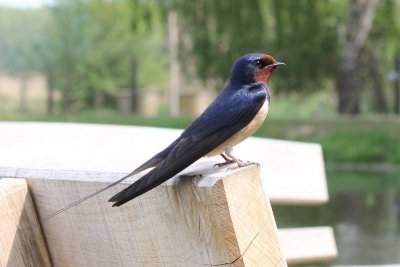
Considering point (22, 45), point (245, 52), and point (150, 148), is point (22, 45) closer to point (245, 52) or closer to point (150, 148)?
point (245, 52)

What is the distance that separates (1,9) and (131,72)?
1086 cm

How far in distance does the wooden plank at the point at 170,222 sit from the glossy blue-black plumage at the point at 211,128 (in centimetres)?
3

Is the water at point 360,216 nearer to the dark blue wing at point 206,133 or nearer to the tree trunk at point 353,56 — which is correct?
the tree trunk at point 353,56

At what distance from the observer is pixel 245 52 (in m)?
25.0

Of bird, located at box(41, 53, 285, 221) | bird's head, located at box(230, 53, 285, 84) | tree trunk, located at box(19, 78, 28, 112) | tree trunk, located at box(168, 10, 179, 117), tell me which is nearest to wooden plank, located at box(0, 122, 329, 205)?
bird's head, located at box(230, 53, 285, 84)

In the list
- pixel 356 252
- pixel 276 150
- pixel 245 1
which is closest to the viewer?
pixel 276 150

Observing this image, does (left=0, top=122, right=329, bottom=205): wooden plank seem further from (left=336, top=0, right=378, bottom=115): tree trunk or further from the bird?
(left=336, top=0, right=378, bottom=115): tree trunk

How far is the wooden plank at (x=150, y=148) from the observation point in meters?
2.77

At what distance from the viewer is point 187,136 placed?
4.79ft

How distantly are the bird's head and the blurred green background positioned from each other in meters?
7.18

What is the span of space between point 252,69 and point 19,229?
595 mm

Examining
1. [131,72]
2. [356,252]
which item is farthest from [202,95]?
[356,252]

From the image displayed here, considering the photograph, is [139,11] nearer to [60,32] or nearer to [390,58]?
[390,58]

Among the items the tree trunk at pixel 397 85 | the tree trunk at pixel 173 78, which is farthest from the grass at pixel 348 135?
the tree trunk at pixel 173 78
